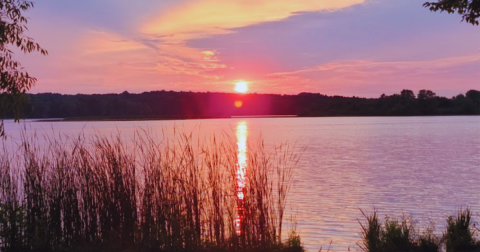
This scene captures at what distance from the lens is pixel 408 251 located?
8453mm

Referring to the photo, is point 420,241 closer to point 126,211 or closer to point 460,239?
point 460,239

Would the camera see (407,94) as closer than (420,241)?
No

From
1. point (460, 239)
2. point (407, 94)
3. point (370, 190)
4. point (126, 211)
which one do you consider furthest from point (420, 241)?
point (407, 94)

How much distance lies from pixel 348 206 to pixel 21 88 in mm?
10480

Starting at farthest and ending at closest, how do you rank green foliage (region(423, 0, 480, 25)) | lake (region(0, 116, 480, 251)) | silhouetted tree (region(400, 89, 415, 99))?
silhouetted tree (region(400, 89, 415, 99))
lake (region(0, 116, 480, 251))
green foliage (region(423, 0, 480, 25))

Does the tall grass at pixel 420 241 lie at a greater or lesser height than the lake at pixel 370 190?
greater

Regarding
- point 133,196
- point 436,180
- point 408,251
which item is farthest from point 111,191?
point 436,180

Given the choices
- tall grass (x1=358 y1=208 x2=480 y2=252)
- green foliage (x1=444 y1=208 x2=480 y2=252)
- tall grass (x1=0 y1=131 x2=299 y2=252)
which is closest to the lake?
tall grass (x1=0 y1=131 x2=299 y2=252)

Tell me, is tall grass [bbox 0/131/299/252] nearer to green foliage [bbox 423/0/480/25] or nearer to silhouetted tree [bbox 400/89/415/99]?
green foliage [bbox 423/0/480/25]

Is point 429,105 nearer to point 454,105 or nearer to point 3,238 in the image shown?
point 454,105

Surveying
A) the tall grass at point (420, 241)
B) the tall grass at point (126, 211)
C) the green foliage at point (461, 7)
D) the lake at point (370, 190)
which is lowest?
the lake at point (370, 190)

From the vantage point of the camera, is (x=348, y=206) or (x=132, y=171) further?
(x=348, y=206)

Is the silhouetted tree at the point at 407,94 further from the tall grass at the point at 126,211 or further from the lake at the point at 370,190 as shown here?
the tall grass at the point at 126,211

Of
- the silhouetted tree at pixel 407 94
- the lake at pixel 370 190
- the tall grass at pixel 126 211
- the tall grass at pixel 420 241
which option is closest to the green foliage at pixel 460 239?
the tall grass at pixel 420 241
